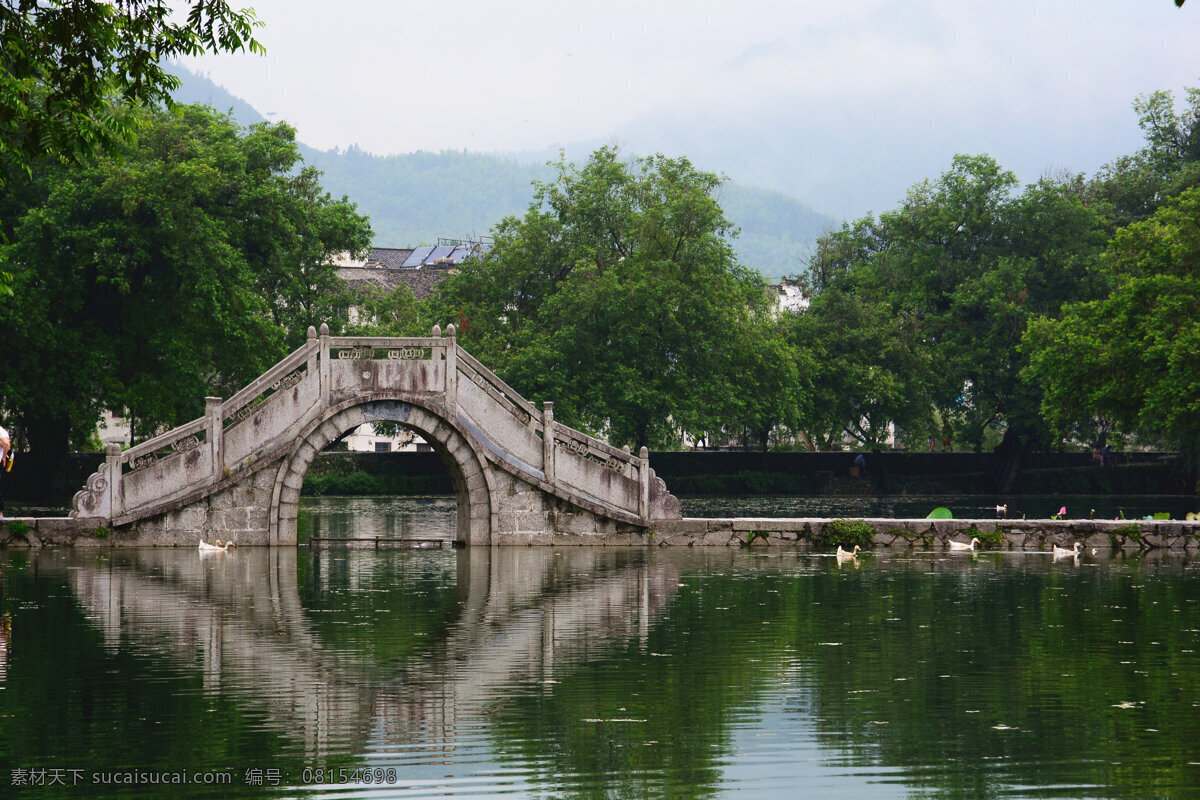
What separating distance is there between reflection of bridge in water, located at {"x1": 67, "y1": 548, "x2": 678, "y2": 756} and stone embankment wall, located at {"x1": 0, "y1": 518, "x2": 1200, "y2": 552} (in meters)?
2.18

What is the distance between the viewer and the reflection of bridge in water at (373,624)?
12.2m

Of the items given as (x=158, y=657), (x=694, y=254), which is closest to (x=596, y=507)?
(x=158, y=657)

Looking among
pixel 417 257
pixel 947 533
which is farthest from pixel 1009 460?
pixel 417 257

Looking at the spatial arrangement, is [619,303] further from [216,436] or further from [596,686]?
[596,686]

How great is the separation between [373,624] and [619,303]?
112 feet

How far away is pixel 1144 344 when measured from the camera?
139ft

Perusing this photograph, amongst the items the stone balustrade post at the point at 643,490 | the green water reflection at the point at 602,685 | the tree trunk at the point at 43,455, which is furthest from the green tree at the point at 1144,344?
the tree trunk at the point at 43,455

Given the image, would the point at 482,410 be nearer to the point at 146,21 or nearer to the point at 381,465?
the point at 146,21

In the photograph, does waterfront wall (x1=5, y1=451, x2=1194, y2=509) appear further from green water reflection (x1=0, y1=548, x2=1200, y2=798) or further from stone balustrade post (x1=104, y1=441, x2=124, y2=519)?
green water reflection (x1=0, y1=548, x2=1200, y2=798)

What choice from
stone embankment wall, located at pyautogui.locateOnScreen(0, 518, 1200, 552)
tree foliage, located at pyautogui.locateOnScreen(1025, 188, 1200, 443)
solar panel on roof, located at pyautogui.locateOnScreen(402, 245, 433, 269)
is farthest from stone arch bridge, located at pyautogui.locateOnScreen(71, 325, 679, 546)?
solar panel on roof, located at pyautogui.locateOnScreen(402, 245, 433, 269)

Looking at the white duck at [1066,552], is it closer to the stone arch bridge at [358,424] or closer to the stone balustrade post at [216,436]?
the stone arch bridge at [358,424]

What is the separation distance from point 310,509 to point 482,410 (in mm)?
19932

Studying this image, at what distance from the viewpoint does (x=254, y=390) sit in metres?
27.3

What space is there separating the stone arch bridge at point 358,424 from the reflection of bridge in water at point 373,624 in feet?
4.02
